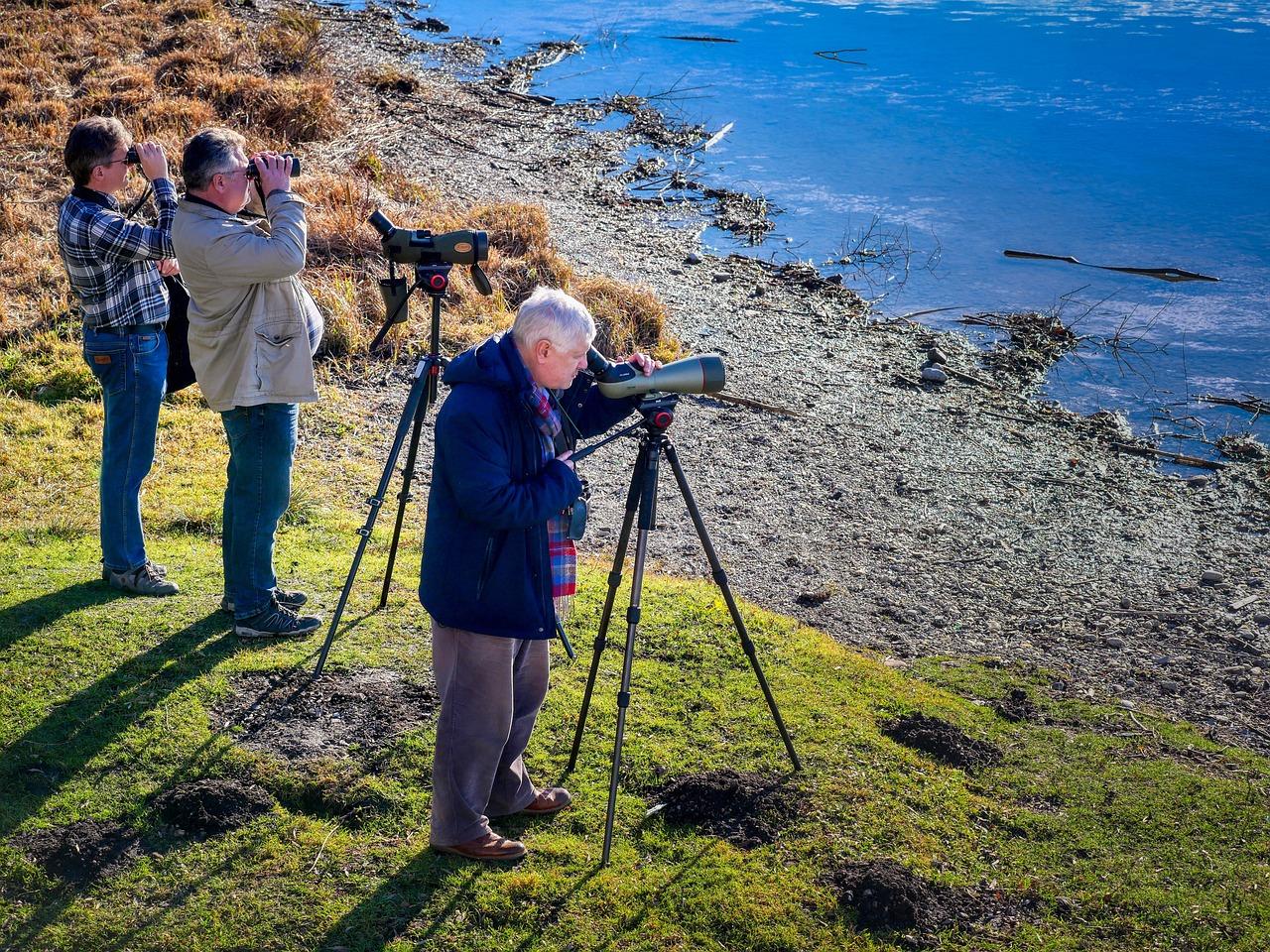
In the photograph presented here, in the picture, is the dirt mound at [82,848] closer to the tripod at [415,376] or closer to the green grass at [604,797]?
the green grass at [604,797]

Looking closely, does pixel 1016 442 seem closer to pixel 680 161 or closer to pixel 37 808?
pixel 37 808

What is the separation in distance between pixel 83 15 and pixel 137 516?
1624 centimetres

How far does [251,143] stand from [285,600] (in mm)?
9460

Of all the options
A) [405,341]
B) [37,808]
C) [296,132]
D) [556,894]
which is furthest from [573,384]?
[296,132]

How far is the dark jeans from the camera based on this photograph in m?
3.27

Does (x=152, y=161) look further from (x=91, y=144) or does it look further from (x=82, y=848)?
(x=82, y=848)

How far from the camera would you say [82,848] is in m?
3.47

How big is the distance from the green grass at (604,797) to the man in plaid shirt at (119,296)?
47 centimetres

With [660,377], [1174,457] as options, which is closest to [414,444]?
[660,377]

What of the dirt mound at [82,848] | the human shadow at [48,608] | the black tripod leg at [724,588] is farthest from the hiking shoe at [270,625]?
the black tripod leg at [724,588]

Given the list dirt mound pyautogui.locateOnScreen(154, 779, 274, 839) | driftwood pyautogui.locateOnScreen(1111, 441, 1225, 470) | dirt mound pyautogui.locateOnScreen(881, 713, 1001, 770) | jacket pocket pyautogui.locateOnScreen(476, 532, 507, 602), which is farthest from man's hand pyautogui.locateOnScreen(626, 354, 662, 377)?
driftwood pyautogui.locateOnScreen(1111, 441, 1225, 470)

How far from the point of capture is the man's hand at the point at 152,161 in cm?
438

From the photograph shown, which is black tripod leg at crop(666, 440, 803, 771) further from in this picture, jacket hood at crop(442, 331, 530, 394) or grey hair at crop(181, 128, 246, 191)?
grey hair at crop(181, 128, 246, 191)

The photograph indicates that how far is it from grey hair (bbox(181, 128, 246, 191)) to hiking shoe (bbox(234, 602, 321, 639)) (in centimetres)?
167
